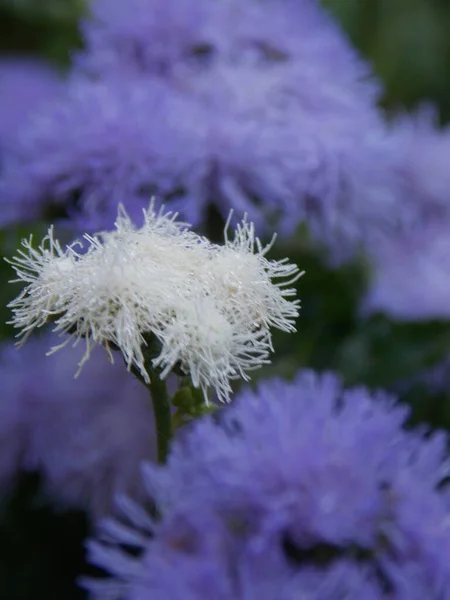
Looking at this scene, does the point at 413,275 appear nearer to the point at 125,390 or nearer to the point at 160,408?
the point at 125,390

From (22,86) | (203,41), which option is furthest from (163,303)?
(22,86)

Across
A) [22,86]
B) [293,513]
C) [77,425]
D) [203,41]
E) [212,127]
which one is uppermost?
[22,86]

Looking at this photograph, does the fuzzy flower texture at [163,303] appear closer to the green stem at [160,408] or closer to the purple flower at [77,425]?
the green stem at [160,408]

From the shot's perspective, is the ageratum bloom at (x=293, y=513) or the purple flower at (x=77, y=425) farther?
the purple flower at (x=77, y=425)

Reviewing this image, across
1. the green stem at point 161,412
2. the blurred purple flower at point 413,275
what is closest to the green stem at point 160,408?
the green stem at point 161,412

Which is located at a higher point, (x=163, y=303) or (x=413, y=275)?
(x=413, y=275)

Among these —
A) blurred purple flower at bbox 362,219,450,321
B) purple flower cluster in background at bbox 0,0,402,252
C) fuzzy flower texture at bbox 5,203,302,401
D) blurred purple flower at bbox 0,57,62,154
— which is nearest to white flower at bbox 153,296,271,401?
fuzzy flower texture at bbox 5,203,302,401

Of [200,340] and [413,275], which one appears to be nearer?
[200,340]
